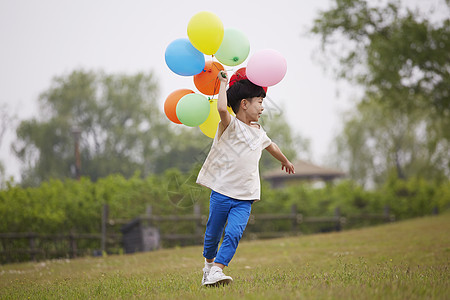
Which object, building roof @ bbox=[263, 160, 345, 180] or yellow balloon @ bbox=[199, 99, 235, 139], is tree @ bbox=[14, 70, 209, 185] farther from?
yellow balloon @ bbox=[199, 99, 235, 139]

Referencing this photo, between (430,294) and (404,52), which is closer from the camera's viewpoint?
(430,294)

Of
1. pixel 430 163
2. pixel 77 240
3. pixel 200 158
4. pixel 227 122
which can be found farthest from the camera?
pixel 430 163

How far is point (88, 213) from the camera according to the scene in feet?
41.6

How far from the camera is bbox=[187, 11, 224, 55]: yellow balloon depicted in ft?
14.9

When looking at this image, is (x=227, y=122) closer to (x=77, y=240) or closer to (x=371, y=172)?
(x=77, y=240)

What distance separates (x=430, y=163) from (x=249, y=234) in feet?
68.7

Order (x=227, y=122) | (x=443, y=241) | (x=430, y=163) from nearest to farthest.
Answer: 1. (x=227, y=122)
2. (x=443, y=241)
3. (x=430, y=163)

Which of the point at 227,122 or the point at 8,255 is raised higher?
the point at 227,122

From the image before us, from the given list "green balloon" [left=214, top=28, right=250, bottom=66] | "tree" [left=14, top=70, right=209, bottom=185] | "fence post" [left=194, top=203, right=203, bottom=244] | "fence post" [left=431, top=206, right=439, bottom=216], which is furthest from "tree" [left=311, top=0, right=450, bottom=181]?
"tree" [left=14, top=70, right=209, bottom=185]

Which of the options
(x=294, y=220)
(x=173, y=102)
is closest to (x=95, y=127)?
(x=294, y=220)

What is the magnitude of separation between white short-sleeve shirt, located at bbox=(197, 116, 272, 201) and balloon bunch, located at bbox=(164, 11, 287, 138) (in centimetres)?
52

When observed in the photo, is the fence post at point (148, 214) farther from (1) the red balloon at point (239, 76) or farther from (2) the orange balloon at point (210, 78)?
(1) the red balloon at point (239, 76)

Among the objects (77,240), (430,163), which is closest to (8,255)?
(77,240)

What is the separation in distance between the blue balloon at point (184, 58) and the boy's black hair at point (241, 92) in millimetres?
528
